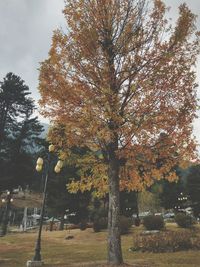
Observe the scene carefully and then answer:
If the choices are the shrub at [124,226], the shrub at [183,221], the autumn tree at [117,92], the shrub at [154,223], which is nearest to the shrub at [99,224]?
the shrub at [124,226]

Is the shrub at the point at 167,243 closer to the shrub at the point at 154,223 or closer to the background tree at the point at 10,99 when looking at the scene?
the shrub at the point at 154,223

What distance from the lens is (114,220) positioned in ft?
49.1

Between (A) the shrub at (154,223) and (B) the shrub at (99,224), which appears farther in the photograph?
(B) the shrub at (99,224)

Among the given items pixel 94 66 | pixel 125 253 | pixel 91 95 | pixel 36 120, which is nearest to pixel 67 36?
pixel 94 66

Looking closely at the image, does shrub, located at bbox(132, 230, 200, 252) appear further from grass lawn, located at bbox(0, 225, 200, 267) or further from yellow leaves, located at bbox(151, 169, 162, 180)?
yellow leaves, located at bbox(151, 169, 162, 180)

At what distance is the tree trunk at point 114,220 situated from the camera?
14625 mm

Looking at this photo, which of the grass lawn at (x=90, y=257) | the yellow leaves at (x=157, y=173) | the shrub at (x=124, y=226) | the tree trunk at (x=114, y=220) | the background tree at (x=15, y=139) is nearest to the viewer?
the tree trunk at (x=114, y=220)

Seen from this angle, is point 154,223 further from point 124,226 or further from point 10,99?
point 10,99

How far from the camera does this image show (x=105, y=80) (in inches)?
619

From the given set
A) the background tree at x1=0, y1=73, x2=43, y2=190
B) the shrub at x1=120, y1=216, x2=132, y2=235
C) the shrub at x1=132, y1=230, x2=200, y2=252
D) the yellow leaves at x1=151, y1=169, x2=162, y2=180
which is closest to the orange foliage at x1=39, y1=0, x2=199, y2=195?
the yellow leaves at x1=151, y1=169, x2=162, y2=180

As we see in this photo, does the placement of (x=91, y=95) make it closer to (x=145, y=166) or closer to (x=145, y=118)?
(x=145, y=118)

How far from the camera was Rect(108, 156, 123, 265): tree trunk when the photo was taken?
14625 millimetres

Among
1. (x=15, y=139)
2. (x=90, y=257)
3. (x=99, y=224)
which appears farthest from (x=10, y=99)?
(x=90, y=257)

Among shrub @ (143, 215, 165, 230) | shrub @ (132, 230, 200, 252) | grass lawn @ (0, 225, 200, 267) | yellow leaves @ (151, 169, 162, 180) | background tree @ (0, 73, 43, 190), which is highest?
background tree @ (0, 73, 43, 190)
